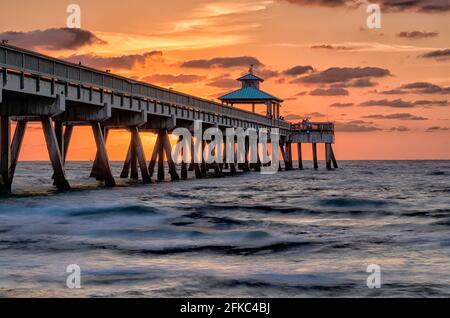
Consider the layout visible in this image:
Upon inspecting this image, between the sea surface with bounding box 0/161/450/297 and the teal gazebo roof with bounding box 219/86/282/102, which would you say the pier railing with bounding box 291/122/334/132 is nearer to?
the teal gazebo roof with bounding box 219/86/282/102

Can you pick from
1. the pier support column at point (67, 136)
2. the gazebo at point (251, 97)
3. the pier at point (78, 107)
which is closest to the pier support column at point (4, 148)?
the pier at point (78, 107)

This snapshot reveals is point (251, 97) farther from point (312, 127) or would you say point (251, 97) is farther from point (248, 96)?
point (312, 127)

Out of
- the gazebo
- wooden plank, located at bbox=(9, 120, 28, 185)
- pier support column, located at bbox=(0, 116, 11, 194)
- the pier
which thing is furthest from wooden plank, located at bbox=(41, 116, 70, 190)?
the gazebo

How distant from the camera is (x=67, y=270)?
14422 millimetres

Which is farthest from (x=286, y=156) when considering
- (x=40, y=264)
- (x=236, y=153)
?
(x=40, y=264)

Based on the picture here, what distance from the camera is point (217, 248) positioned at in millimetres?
18094

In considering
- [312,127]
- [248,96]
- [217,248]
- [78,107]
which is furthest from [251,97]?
[217,248]

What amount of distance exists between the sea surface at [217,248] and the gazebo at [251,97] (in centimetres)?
6087

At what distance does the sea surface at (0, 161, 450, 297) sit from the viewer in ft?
41.9

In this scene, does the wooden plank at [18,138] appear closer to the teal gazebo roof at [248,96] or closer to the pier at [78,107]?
the pier at [78,107]

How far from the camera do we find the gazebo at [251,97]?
9356 centimetres

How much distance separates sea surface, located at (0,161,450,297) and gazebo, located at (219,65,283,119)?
6087 centimetres
